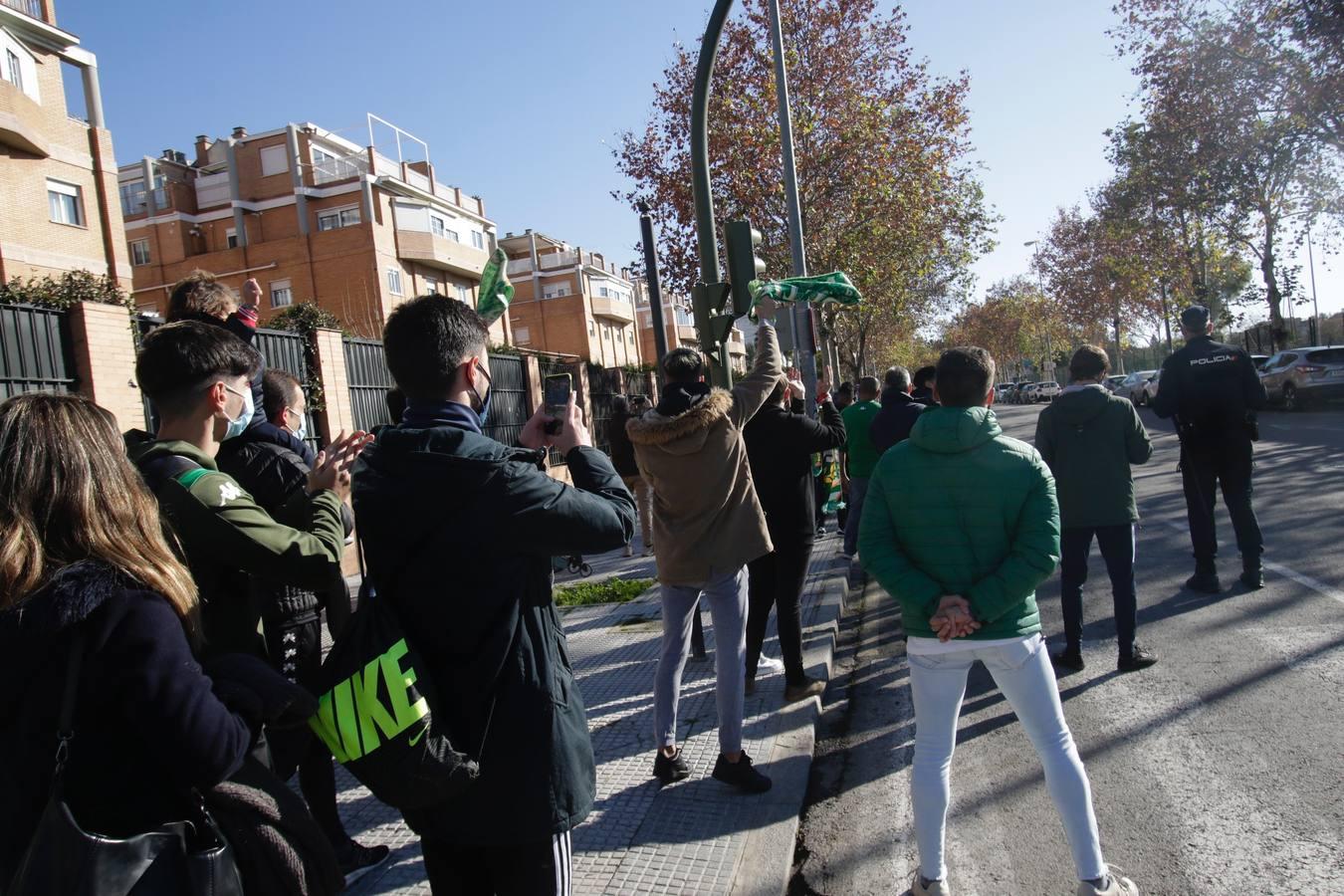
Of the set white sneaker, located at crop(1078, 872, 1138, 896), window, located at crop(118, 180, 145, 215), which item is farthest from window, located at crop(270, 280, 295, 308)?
white sneaker, located at crop(1078, 872, 1138, 896)

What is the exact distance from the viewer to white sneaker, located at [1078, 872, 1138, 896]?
2656 millimetres

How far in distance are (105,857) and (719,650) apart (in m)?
2.60

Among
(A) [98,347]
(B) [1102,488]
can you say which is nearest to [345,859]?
(B) [1102,488]

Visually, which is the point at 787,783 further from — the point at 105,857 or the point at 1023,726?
the point at 105,857

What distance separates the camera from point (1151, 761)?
3766mm

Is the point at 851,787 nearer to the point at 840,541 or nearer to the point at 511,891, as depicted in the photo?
the point at 511,891

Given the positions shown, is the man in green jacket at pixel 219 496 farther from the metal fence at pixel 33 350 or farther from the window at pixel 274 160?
the window at pixel 274 160

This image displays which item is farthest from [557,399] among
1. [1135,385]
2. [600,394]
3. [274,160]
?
[274,160]

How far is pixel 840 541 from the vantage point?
33.8ft

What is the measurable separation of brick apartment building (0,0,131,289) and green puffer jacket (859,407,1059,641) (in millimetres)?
25785

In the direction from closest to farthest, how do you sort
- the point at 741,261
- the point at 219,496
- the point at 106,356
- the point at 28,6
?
the point at 219,496 < the point at 741,261 < the point at 106,356 < the point at 28,6

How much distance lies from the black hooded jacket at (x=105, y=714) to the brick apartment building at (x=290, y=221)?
41588 millimetres

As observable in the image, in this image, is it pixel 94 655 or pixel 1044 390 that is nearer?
pixel 94 655

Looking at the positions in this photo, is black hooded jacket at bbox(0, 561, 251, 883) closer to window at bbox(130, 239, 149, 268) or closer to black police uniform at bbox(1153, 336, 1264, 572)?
black police uniform at bbox(1153, 336, 1264, 572)
